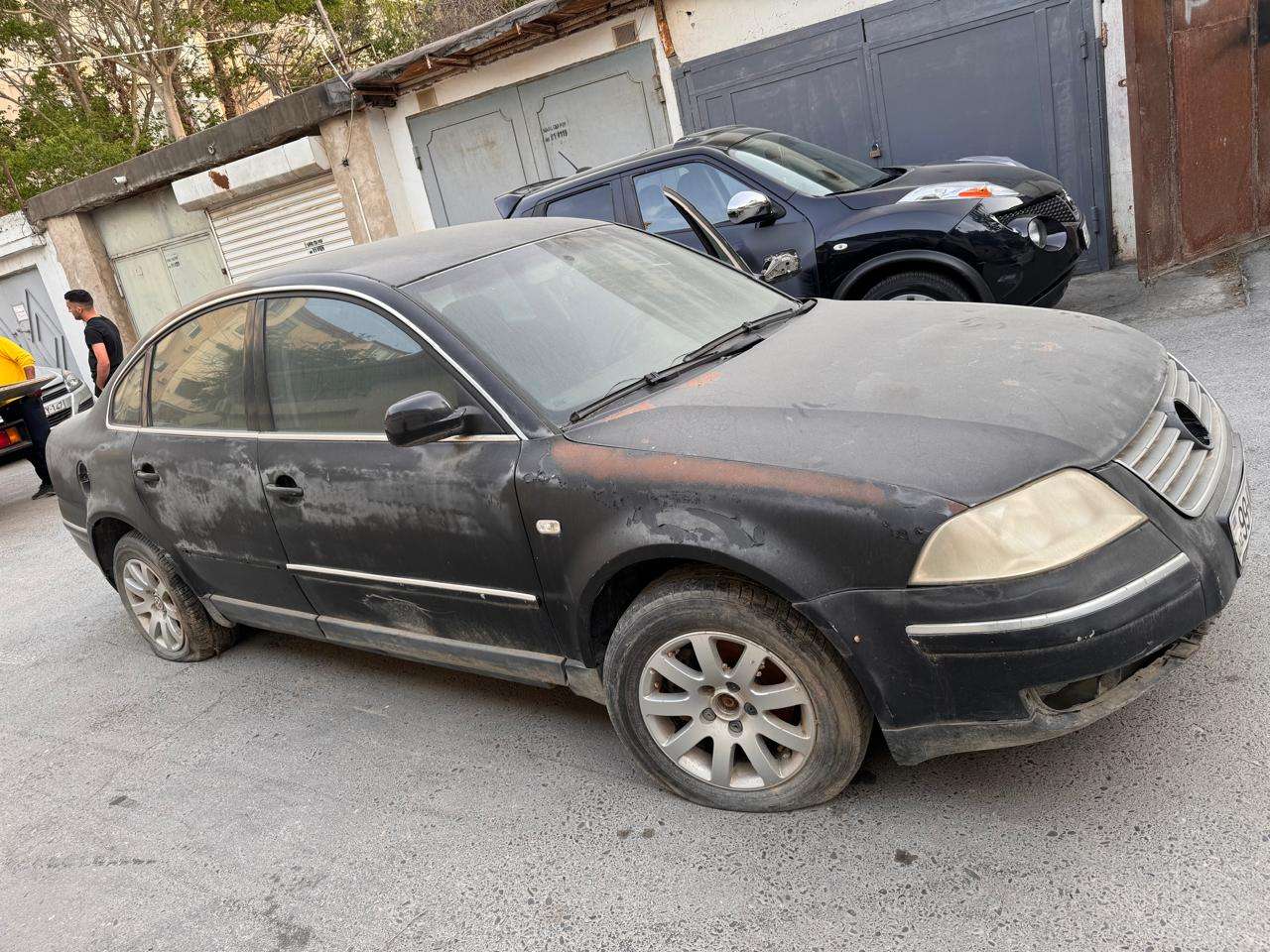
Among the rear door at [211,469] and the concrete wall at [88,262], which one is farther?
the concrete wall at [88,262]

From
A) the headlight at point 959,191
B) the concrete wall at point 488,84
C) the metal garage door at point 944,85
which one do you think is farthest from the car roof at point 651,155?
the concrete wall at point 488,84

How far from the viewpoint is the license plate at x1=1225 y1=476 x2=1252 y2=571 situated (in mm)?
2633

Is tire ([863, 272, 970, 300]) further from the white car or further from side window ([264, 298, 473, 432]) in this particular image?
the white car

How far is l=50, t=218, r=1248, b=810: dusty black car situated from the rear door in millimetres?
18

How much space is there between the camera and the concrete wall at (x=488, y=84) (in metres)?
11.3

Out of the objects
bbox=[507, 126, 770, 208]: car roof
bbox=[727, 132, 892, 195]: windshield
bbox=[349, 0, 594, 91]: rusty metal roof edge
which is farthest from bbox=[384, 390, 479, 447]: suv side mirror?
bbox=[349, 0, 594, 91]: rusty metal roof edge

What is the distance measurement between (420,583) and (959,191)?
4.67 m

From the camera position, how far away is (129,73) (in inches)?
861

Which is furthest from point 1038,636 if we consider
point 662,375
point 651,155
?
point 651,155

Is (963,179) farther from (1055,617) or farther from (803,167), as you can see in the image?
(1055,617)

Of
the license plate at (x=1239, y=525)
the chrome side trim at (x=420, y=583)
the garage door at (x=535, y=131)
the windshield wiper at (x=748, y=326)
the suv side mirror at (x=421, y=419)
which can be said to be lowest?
the license plate at (x=1239, y=525)

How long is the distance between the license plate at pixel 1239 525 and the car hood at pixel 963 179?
13.3ft

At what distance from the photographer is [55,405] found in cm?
1052

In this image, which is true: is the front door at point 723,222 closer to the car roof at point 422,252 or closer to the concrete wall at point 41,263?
the car roof at point 422,252
